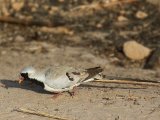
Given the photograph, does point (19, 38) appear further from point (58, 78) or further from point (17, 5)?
point (58, 78)

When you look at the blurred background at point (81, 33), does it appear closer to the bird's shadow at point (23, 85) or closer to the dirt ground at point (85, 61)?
the dirt ground at point (85, 61)

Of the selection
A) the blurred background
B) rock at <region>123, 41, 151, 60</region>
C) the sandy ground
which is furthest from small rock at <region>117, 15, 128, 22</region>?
the sandy ground

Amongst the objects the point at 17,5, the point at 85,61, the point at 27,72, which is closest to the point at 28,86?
the point at 27,72

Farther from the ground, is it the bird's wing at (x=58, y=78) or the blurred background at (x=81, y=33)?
the blurred background at (x=81, y=33)

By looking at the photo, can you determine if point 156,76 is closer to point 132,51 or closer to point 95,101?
point 132,51

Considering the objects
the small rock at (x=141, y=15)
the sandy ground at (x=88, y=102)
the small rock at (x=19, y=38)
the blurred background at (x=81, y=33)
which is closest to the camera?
the sandy ground at (x=88, y=102)

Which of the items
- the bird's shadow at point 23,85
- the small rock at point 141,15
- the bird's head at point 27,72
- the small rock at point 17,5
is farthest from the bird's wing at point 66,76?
the small rock at point 17,5

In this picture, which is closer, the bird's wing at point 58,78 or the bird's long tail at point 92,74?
the bird's wing at point 58,78

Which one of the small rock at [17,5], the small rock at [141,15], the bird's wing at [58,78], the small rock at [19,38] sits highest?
the small rock at [17,5]
